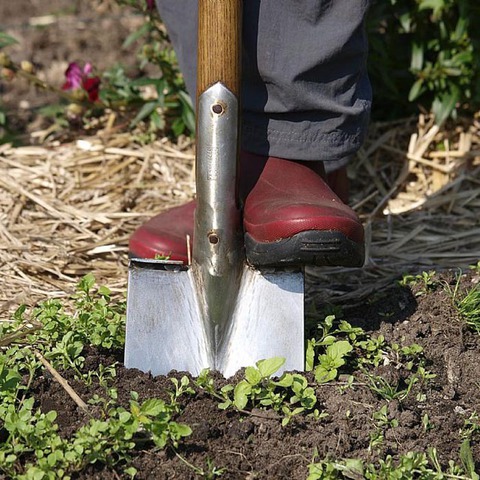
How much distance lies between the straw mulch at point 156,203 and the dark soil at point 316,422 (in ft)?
1.30

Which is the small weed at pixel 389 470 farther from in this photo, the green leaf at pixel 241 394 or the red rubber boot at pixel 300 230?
the red rubber boot at pixel 300 230

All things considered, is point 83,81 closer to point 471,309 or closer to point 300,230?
point 300,230

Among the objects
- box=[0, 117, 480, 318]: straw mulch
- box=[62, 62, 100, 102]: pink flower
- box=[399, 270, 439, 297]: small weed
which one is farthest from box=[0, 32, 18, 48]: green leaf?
box=[399, 270, 439, 297]: small weed

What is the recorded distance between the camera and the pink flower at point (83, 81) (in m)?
3.15

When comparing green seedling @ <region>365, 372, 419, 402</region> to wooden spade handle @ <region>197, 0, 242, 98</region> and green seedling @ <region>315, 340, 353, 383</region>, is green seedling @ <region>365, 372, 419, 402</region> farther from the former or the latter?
wooden spade handle @ <region>197, 0, 242, 98</region>

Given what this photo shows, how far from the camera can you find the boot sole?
183cm

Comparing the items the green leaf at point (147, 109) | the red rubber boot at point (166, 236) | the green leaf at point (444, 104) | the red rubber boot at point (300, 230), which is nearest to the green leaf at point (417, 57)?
the green leaf at point (444, 104)

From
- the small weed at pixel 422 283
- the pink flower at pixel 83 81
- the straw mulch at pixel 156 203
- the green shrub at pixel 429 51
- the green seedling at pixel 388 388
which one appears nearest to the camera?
the green seedling at pixel 388 388

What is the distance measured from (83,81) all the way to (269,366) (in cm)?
174

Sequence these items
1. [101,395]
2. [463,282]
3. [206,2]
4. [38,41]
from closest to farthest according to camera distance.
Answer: [101,395] < [206,2] < [463,282] < [38,41]

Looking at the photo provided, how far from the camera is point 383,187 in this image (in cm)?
302

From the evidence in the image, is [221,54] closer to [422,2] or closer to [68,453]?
[68,453]

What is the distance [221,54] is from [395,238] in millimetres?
1009

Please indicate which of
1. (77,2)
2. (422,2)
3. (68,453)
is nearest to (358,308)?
(68,453)
